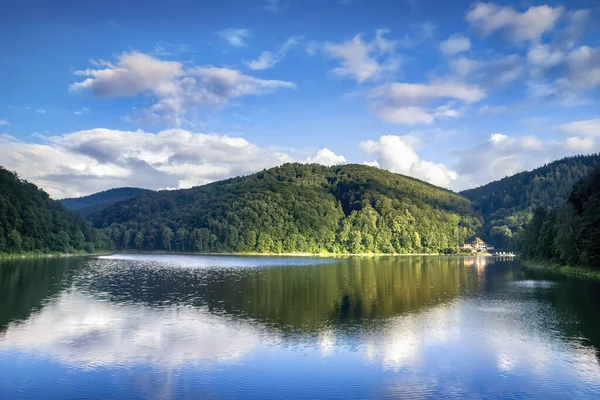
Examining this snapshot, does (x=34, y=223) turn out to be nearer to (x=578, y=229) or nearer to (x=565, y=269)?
(x=565, y=269)

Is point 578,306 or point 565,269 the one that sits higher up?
point 565,269

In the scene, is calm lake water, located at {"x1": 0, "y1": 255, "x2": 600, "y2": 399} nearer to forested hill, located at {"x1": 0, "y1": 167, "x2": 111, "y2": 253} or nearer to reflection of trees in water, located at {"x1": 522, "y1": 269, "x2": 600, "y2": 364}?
reflection of trees in water, located at {"x1": 522, "y1": 269, "x2": 600, "y2": 364}

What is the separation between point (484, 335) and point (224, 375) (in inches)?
624

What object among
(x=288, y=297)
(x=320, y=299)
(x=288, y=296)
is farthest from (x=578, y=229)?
(x=288, y=297)

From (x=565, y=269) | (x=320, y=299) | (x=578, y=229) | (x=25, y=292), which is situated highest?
(x=578, y=229)

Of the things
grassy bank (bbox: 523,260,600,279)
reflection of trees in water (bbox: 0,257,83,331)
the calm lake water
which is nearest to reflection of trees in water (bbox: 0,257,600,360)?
reflection of trees in water (bbox: 0,257,83,331)

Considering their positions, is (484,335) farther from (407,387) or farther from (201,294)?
(201,294)

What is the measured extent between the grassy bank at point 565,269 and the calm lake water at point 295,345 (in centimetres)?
2267

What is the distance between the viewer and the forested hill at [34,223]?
105 m

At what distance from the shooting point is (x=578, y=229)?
65688 millimetres

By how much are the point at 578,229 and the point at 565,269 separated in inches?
493

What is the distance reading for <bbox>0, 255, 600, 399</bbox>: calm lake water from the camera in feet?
58.4

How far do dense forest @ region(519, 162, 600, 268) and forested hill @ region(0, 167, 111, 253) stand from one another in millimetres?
104585

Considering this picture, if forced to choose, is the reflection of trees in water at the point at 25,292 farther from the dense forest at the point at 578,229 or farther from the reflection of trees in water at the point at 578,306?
the dense forest at the point at 578,229
